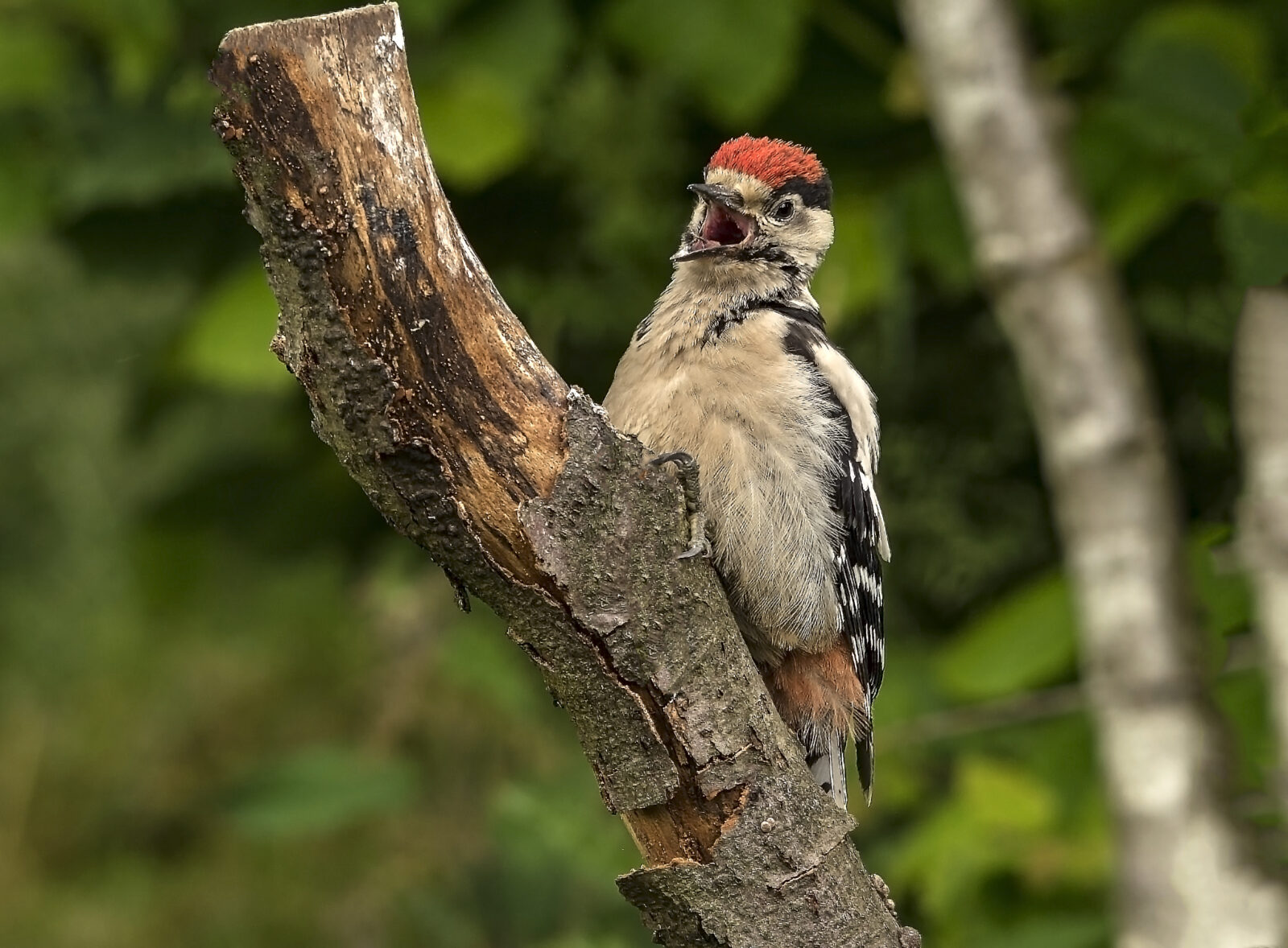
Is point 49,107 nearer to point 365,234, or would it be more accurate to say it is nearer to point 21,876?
point 365,234

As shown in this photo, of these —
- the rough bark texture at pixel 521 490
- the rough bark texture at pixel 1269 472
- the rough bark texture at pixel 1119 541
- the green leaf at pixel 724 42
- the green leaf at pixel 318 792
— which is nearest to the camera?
the rough bark texture at pixel 521 490

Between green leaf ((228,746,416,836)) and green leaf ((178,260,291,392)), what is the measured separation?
5.95ft

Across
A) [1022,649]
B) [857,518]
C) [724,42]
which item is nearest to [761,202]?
[724,42]

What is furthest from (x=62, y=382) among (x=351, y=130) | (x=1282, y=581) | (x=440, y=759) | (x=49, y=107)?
(x=1282, y=581)

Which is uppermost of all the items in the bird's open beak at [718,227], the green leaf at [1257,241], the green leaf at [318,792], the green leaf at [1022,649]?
the bird's open beak at [718,227]

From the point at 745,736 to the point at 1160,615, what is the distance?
841mm

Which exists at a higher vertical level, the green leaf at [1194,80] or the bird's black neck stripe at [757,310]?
the green leaf at [1194,80]

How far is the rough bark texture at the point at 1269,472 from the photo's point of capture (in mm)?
2480

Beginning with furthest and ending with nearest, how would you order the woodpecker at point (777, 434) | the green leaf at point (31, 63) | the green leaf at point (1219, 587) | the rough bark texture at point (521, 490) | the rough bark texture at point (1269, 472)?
the green leaf at point (31, 63)
the woodpecker at point (777, 434)
the green leaf at point (1219, 587)
the rough bark texture at point (1269, 472)
the rough bark texture at point (521, 490)

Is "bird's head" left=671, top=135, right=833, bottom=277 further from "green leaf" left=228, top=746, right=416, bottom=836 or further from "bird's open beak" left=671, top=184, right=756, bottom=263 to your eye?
"green leaf" left=228, top=746, right=416, bottom=836

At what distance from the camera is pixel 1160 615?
2.73 meters

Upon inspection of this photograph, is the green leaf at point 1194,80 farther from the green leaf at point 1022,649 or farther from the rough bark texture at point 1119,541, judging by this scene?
the green leaf at point 1022,649

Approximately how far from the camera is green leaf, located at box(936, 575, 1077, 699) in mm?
3963

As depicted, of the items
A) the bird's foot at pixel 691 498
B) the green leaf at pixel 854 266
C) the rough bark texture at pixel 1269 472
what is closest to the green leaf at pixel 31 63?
the green leaf at pixel 854 266
